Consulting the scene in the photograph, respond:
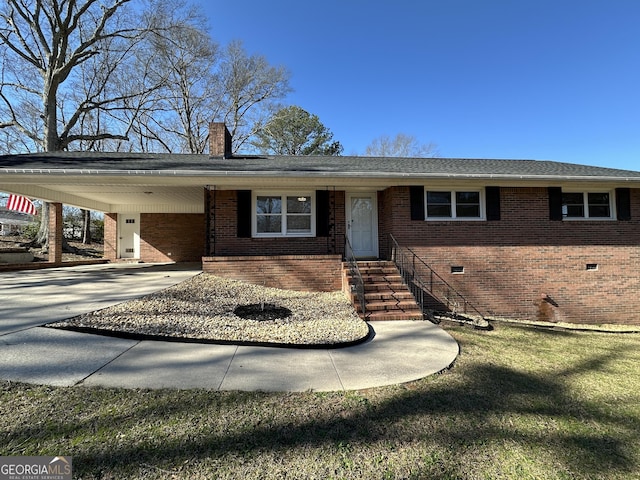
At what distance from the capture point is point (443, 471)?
2.13 meters

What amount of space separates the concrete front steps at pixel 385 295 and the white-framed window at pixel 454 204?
6.89ft

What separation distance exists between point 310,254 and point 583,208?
8.20 metres

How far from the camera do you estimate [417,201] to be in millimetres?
8500

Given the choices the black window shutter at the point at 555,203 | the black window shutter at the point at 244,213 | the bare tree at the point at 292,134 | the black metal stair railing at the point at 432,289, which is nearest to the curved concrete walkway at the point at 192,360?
the black metal stair railing at the point at 432,289

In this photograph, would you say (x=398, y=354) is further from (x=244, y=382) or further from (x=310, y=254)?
(x=310, y=254)

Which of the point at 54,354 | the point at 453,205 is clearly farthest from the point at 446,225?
the point at 54,354

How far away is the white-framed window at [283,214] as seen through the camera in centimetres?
906

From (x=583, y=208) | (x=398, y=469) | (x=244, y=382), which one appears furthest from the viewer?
(x=583, y=208)

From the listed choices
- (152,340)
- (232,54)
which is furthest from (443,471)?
(232,54)

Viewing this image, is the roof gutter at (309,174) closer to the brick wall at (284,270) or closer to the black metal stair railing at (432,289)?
the black metal stair railing at (432,289)

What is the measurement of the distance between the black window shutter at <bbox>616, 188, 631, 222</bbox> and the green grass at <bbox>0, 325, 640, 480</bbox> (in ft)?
25.6

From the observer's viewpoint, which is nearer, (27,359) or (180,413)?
(180,413)

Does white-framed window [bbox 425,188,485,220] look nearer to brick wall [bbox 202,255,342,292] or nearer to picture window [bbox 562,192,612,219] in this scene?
picture window [bbox 562,192,612,219]

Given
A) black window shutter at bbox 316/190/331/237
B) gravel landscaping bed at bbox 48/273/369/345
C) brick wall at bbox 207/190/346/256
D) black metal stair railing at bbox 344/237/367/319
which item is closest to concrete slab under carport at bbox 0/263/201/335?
gravel landscaping bed at bbox 48/273/369/345
